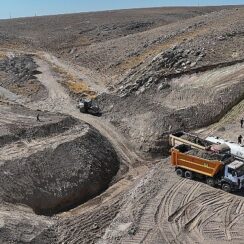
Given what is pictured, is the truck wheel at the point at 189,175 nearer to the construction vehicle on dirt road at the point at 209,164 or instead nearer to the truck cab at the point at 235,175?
the construction vehicle on dirt road at the point at 209,164

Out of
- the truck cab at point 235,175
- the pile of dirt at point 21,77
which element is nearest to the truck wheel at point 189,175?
the truck cab at point 235,175

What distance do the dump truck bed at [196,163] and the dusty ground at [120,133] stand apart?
2.64 ft

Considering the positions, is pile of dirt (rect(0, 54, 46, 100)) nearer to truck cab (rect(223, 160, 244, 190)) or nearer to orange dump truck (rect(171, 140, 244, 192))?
orange dump truck (rect(171, 140, 244, 192))

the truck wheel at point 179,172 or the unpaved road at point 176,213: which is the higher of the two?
the truck wheel at point 179,172

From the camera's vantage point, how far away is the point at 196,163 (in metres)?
26.9

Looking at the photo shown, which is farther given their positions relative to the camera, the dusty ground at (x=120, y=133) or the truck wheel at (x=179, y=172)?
the truck wheel at (x=179, y=172)

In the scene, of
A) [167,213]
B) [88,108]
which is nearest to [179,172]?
[167,213]

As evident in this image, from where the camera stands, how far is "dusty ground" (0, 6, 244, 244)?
75.9 ft

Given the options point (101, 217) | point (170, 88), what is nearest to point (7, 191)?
point (101, 217)

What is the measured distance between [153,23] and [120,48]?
88.1 feet

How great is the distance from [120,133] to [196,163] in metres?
10.7

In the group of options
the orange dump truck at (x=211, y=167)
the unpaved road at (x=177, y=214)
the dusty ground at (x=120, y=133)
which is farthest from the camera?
the orange dump truck at (x=211, y=167)

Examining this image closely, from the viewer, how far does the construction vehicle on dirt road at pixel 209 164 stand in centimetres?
2550

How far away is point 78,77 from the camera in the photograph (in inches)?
1984
